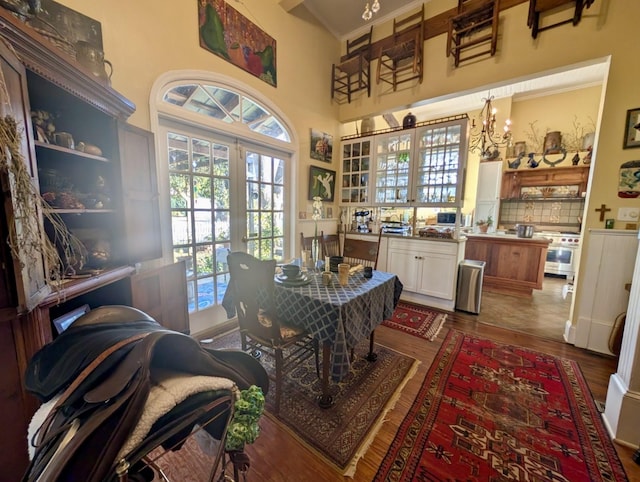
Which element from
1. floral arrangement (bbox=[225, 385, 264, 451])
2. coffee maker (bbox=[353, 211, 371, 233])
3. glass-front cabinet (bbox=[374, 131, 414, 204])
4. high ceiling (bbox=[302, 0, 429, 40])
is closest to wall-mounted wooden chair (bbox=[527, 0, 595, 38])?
high ceiling (bbox=[302, 0, 429, 40])

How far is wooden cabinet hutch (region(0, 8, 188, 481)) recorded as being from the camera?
885mm

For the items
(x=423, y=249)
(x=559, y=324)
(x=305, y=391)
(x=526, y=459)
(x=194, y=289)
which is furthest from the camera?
(x=423, y=249)

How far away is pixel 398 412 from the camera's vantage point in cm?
169

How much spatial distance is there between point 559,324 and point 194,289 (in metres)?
4.35

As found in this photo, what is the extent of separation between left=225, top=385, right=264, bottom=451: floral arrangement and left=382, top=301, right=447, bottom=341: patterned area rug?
2463 millimetres

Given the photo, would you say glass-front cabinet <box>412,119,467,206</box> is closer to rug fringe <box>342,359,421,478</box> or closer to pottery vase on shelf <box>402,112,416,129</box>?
pottery vase on shelf <box>402,112,416,129</box>

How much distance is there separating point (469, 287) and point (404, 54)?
129 inches

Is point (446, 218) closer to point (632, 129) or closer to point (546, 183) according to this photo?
point (632, 129)

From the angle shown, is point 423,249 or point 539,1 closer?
point 539,1

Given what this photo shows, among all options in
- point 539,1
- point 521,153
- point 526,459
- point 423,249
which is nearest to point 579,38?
point 539,1

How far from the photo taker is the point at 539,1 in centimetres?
249

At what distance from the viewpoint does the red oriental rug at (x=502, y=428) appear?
133 centimetres

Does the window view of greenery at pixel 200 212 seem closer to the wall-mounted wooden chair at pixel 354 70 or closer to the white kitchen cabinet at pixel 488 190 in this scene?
the wall-mounted wooden chair at pixel 354 70

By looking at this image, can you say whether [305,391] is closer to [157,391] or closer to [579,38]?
[157,391]
